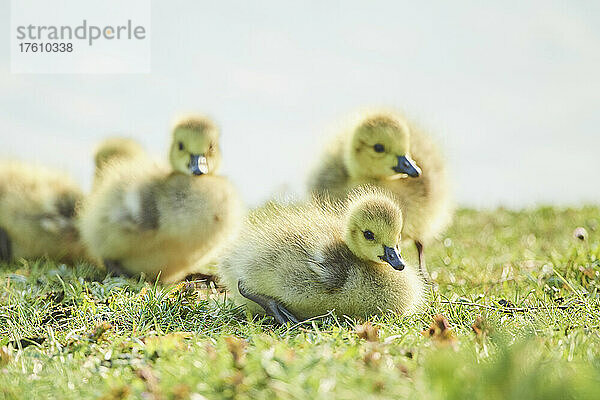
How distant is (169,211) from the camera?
4746 millimetres

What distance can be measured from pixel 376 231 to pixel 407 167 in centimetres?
109

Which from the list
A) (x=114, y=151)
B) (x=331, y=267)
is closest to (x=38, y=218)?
(x=114, y=151)

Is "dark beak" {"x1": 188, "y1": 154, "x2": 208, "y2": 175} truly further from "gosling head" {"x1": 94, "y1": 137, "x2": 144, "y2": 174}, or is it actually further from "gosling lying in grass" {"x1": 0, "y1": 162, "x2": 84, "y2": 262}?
"gosling lying in grass" {"x1": 0, "y1": 162, "x2": 84, "y2": 262}

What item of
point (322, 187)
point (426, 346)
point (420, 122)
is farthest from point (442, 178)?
point (426, 346)

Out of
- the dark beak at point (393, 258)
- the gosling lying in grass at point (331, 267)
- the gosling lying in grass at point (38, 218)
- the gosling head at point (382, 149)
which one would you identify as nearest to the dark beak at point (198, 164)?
the gosling head at point (382, 149)

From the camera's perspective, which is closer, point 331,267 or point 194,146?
point 331,267

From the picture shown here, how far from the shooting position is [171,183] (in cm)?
483

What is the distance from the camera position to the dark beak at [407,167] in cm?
440

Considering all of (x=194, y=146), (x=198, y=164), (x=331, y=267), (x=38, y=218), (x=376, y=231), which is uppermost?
(x=194, y=146)

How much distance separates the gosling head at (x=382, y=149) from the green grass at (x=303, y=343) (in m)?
0.77

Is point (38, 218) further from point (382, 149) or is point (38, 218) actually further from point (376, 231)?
point (376, 231)

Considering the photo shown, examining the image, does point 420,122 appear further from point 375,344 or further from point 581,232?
point 375,344

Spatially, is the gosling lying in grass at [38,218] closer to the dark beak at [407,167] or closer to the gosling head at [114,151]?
the gosling head at [114,151]

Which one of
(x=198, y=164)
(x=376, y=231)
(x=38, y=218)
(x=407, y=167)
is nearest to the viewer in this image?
(x=376, y=231)
